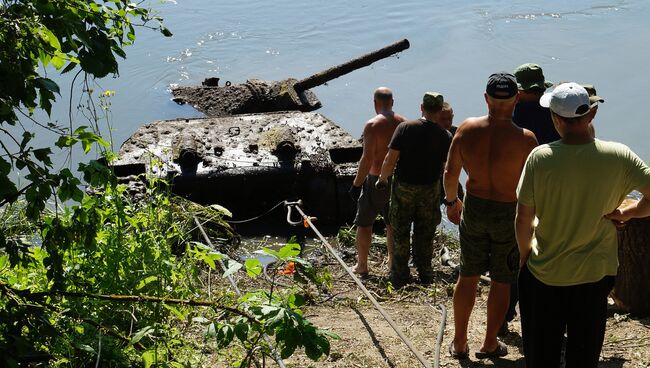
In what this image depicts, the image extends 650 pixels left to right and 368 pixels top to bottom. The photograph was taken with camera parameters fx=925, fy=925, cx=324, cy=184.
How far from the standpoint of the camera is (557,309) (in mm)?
4695

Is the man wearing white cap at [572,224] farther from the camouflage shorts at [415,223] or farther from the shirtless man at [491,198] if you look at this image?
the camouflage shorts at [415,223]

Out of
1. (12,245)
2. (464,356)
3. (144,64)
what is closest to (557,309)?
(464,356)

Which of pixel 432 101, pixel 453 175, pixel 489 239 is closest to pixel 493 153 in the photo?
pixel 453 175

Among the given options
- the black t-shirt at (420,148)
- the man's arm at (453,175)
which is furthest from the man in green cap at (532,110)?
the black t-shirt at (420,148)

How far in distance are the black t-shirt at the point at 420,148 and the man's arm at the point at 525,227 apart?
291cm

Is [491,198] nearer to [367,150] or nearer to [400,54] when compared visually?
[367,150]

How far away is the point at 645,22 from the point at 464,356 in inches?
812

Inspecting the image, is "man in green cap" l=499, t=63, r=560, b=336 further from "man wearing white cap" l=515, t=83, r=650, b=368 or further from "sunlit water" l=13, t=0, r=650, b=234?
"sunlit water" l=13, t=0, r=650, b=234

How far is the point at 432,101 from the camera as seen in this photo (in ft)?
24.6

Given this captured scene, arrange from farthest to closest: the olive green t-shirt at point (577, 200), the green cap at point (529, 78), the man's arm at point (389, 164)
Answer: the man's arm at point (389, 164) → the green cap at point (529, 78) → the olive green t-shirt at point (577, 200)

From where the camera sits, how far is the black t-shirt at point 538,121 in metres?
6.34

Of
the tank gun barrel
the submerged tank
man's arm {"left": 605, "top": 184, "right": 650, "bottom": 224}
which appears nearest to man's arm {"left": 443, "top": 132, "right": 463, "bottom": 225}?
man's arm {"left": 605, "top": 184, "right": 650, "bottom": 224}

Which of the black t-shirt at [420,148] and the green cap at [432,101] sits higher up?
the green cap at [432,101]

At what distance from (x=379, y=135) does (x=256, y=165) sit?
3.49 m
